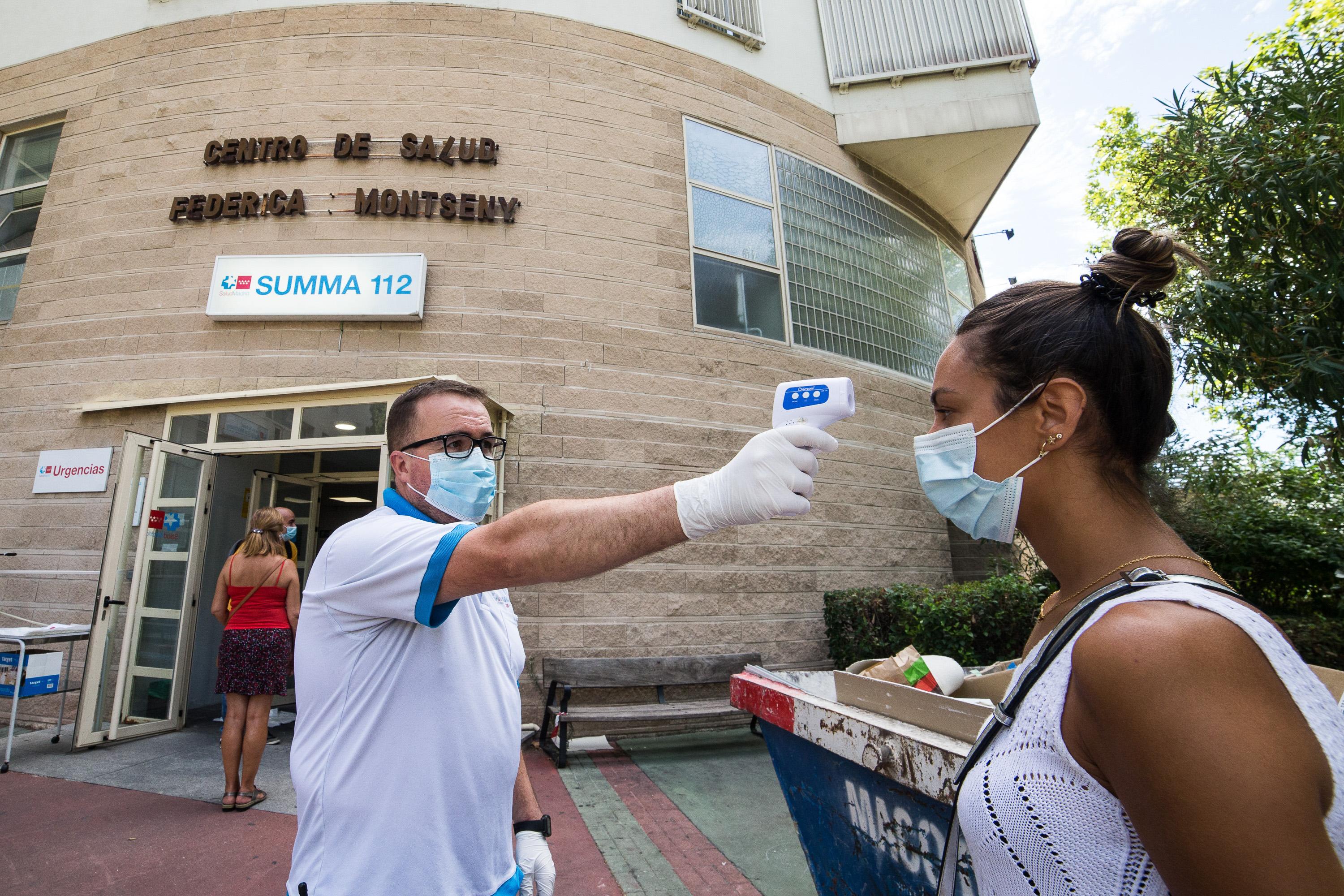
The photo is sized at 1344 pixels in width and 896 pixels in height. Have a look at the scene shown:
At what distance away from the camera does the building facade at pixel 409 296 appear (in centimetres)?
652

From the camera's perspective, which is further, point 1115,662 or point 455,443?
point 455,443

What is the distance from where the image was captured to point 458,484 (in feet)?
6.44

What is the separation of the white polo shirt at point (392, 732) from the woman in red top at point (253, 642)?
3.53m

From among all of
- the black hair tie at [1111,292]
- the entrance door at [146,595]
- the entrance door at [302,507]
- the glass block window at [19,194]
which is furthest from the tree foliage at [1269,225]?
the glass block window at [19,194]

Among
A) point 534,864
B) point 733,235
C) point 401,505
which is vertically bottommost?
point 534,864

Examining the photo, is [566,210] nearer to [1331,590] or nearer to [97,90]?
[97,90]

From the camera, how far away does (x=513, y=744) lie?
179 cm

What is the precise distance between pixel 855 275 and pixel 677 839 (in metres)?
7.32

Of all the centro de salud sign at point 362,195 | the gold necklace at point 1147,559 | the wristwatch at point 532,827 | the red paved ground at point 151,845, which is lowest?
the red paved ground at point 151,845

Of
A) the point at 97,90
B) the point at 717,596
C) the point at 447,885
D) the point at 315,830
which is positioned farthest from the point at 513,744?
the point at 97,90

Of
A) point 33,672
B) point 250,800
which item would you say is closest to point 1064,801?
point 250,800

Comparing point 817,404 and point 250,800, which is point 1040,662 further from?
point 250,800

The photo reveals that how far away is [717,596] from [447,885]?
5.48 meters

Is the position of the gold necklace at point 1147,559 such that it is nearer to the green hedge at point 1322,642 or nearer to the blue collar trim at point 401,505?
the blue collar trim at point 401,505
